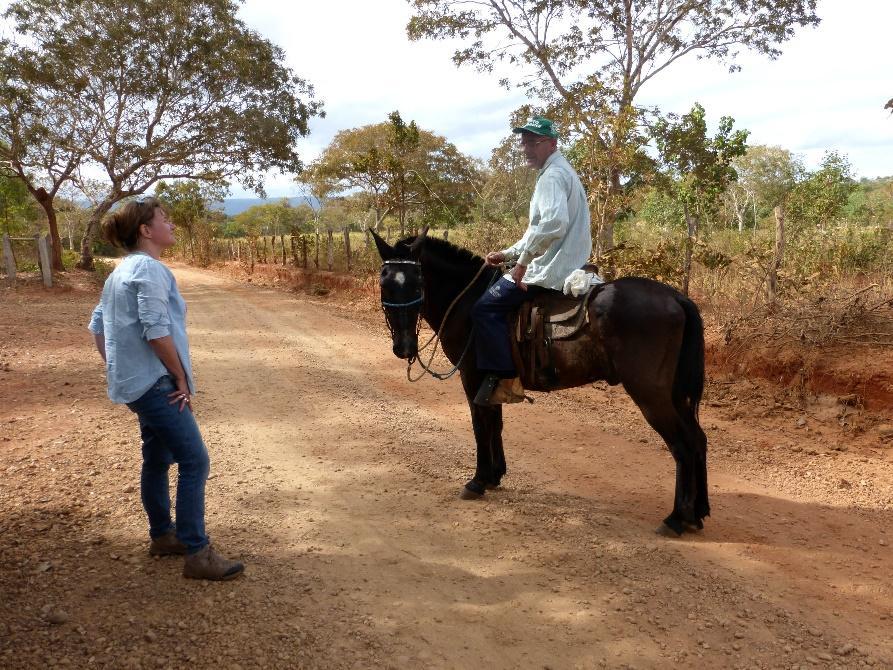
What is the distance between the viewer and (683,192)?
12.5 m

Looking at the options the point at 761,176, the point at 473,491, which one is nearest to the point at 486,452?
the point at 473,491

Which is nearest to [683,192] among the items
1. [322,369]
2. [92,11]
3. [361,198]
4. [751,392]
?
[751,392]

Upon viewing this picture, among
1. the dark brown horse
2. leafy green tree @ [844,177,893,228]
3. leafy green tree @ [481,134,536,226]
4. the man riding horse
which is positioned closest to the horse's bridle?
the dark brown horse

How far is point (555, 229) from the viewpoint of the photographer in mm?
3678

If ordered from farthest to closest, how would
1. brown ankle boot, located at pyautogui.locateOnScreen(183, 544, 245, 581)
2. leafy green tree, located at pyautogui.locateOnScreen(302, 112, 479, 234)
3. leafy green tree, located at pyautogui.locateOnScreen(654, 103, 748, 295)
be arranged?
leafy green tree, located at pyautogui.locateOnScreen(302, 112, 479, 234), leafy green tree, located at pyautogui.locateOnScreen(654, 103, 748, 295), brown ankle boot, located at pyautogui.locateOnScreen(183, 544, 245, 581)

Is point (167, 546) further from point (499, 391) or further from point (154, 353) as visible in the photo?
point (499, 391)

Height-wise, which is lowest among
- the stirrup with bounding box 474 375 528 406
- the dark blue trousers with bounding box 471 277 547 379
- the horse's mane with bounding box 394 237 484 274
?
the stirrup with bounding box 474 375 528 406

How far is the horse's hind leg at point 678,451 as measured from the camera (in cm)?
371

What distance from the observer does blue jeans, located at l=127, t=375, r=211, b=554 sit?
2.82 meters

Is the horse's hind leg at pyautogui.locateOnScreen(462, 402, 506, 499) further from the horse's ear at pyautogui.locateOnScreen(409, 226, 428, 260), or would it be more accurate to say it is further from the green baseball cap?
the green baseball cap

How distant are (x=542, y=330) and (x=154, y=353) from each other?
8.28ft

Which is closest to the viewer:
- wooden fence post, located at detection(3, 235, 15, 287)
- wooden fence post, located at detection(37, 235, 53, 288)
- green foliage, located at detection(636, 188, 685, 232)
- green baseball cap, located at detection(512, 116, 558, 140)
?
green baseball cap, located at detection(512, 116, 558, 140)

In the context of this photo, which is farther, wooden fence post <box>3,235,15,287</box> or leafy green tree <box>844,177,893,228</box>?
wooden fence post <box>3,235,15,287</box>

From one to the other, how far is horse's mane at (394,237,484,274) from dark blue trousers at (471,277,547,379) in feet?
1.25
